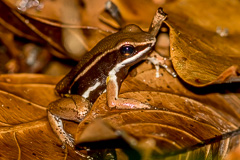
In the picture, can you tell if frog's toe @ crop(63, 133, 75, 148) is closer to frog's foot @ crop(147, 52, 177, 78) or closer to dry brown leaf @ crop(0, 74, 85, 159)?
dry brown leaf @ crop(0, 74, 85, 159)

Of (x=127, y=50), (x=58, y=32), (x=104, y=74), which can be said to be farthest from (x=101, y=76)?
(x=58, y=32)

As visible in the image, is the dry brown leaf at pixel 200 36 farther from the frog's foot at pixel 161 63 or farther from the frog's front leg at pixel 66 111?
the frog's front leg at pixel 66 111

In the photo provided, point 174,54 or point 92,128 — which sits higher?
point 174,54

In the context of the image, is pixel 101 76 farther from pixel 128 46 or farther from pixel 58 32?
pixel 58 32

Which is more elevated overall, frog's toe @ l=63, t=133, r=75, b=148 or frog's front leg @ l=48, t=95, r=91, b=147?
frog's front leg @ l=48, t=95, r=91, b=147

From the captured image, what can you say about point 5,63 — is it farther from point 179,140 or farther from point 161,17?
point 179,140

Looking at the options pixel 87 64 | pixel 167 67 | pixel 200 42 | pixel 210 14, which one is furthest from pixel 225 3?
pixel 87 64

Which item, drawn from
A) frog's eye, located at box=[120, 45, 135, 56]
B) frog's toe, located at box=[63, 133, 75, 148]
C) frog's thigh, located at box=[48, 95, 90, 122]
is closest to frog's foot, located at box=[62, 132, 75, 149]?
frog's toe, located at box=[63, 133, 75, 148]
